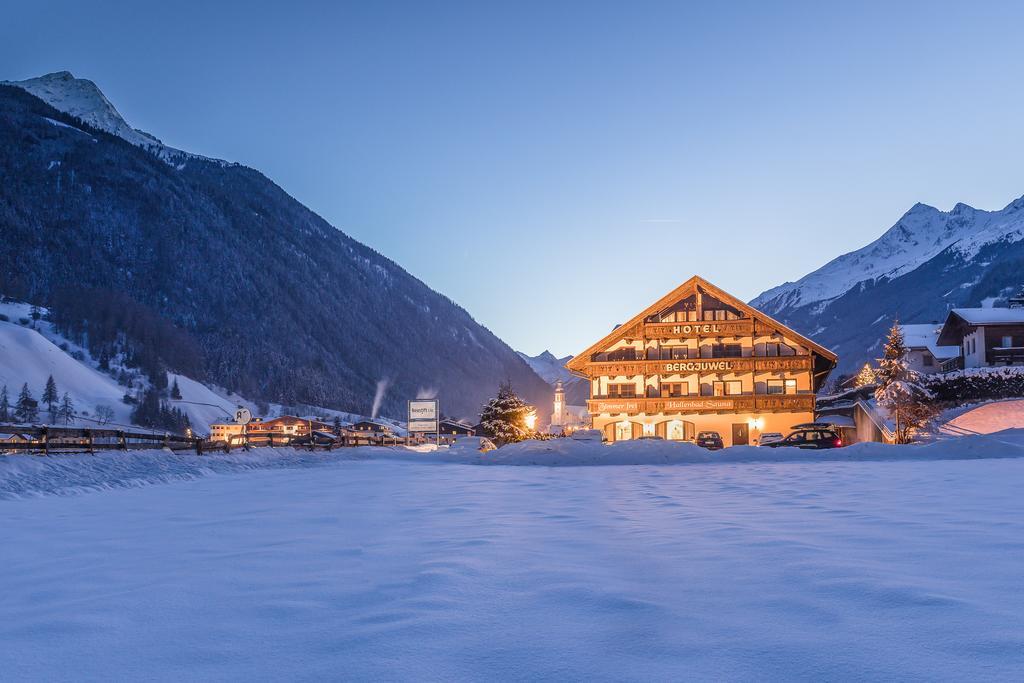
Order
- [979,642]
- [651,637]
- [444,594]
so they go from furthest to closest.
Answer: [444,594], [651,637], [979,642]

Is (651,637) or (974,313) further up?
(974,313)

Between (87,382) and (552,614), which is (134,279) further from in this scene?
(552,614)

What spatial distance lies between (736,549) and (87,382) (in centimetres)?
16535

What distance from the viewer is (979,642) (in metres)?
3.37

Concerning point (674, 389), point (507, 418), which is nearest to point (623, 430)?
point (674, 389)

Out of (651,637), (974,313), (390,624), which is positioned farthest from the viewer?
(974,313)

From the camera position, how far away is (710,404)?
43.1 meters

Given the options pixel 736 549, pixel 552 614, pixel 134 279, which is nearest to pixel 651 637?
pixel 552 614

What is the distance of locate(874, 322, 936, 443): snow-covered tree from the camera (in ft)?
135

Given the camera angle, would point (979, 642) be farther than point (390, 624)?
No

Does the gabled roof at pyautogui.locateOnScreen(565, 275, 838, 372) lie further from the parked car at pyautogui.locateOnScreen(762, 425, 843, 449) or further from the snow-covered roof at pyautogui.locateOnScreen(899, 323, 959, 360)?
the snow-covered roof at pyautogui.locateOnScreen(899, 323, 959, 360)

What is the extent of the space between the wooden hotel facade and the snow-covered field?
33167mm

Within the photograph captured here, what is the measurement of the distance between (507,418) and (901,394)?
27.7 m

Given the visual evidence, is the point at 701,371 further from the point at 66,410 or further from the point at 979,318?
the point at 66,410
